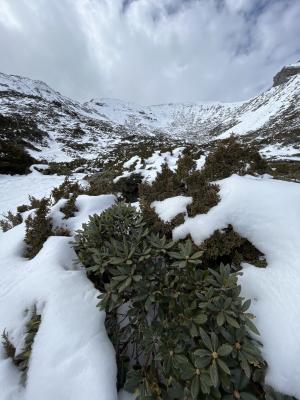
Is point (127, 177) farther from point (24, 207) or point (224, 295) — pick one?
point (224, 295)

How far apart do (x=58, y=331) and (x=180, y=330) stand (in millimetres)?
1275

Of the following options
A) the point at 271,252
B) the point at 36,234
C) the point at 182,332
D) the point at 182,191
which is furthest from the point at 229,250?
the point at 36,234

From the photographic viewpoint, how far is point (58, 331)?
2.61 m

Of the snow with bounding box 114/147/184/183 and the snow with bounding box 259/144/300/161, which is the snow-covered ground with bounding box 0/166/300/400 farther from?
the snow with bounding box 259/144/300/161

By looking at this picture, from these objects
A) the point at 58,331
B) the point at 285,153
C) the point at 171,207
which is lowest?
the point at 58,331

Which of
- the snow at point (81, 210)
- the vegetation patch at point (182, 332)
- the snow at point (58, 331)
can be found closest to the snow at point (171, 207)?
the vegetation patch at point (182, 332)

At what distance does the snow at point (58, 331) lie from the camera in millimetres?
2262

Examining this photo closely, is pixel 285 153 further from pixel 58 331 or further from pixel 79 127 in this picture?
pixel 79 127

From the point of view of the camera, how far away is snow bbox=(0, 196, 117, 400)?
2262 mm

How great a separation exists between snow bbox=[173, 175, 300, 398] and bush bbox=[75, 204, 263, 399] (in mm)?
237

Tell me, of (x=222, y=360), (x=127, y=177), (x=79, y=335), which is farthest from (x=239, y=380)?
(x=127, y=177)

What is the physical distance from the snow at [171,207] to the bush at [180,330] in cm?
113

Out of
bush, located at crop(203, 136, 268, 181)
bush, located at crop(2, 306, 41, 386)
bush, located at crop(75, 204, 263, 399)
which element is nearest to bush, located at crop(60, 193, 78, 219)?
bush, located at crop(75, 204, 263, 399)

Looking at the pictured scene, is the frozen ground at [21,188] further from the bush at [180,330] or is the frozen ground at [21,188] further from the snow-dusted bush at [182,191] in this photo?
the bush at [180,330]
